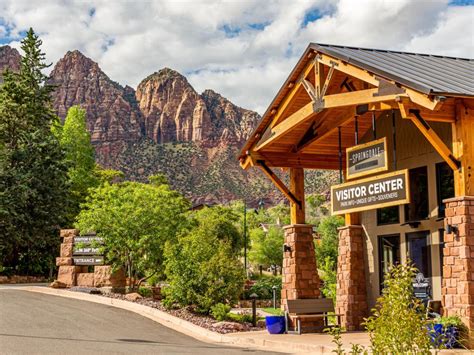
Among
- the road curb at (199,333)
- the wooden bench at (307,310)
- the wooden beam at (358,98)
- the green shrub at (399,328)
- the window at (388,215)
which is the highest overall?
the wooden beam at (358,98)

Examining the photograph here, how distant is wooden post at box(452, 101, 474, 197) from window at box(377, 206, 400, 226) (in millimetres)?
4731

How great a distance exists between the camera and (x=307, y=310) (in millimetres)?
17578

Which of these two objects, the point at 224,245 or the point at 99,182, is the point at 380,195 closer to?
the point at 224,245

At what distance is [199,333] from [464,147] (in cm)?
897

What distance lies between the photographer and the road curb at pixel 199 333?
46.3 ft

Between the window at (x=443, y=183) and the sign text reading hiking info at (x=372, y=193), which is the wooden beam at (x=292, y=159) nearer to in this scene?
the sign text reading hiking info at (x=372, y=193)

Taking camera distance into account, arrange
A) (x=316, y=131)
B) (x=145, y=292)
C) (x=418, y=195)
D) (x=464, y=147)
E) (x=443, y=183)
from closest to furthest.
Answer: (x=464, y=147) < (x=443, y=183) < (x=418, y=195) < (x=316, y=131) < (x=145, y=292)

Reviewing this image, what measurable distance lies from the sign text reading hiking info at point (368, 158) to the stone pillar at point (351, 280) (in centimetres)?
389

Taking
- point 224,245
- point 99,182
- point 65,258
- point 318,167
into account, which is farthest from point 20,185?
point 318,167

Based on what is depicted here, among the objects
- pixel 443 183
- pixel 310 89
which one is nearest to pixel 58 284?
pixel 310 89

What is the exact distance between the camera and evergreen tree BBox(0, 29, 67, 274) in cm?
3869

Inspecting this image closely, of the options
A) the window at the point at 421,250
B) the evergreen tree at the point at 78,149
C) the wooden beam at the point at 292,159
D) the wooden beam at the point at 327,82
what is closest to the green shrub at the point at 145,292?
the wooden beam at the point at 292,159

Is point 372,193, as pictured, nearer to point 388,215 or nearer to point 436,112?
point 436,112

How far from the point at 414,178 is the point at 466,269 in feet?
15.1
